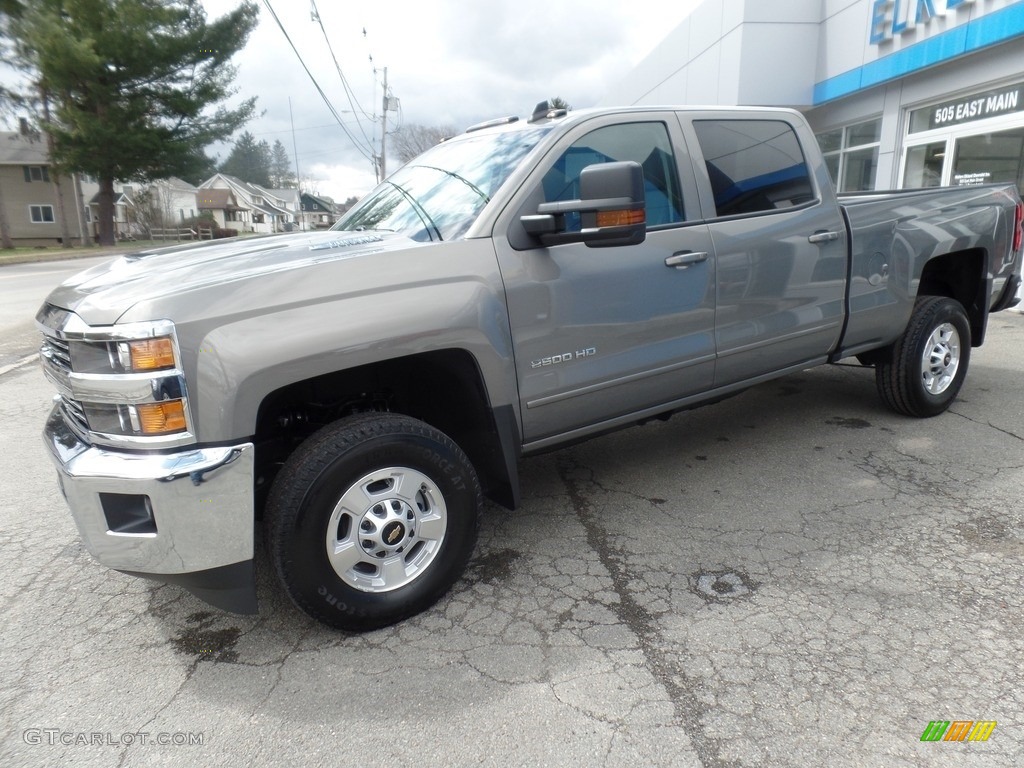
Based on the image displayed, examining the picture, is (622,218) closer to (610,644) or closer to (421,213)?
(421,213)

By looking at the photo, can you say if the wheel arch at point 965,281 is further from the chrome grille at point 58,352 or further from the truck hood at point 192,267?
the chrome grille at point 58,352

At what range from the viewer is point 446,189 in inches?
130

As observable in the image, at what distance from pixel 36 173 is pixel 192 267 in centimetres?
5882

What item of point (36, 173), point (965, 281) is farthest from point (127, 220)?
point (965, 281)

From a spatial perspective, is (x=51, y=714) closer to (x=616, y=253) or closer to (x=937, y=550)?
(x=616, y=253)

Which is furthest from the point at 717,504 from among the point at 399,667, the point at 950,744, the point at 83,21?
the point at 83,21

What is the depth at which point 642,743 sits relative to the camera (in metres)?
2.09

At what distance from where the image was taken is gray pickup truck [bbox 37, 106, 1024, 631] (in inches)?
89.8

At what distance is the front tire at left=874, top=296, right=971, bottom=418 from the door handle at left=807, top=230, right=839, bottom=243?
1.01 metres

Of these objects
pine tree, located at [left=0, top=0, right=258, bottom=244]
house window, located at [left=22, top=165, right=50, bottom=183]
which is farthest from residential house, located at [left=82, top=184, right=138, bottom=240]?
pine tree, located at [left=0, top=0, right=258, bottom=244]

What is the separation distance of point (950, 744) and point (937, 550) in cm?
127

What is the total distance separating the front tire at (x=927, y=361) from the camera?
14.8 feet

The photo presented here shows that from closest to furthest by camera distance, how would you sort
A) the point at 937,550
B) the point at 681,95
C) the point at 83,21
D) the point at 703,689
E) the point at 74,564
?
the point at 703,689 < the point at 937,550 < the point at 74,564 < the point at 681,95 < the point at 83,21

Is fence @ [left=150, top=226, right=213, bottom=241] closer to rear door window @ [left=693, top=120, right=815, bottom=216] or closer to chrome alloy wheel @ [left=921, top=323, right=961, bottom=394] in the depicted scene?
rear door window @ [left=693, top=120, right=815, bottom=216]
